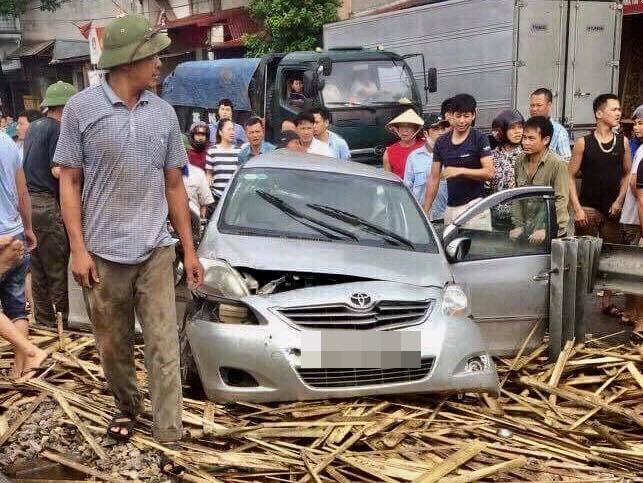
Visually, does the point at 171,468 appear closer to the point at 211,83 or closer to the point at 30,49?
the point at 211,83

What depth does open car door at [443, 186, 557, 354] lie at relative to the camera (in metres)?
5.54

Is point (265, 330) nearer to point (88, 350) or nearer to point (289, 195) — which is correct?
point (289, 195)

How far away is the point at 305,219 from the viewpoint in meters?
5.46

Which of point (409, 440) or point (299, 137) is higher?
point (299, 137)

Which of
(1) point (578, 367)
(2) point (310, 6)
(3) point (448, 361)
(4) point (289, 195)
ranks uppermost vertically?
(2) point (310, 6)

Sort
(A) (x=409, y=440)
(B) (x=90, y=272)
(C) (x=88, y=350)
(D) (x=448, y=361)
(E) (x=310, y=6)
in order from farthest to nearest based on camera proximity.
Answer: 1. (E) (x=310, y=6)
2. (C) (x=88, y=350)
3. (D) (x=448, y=361)
4. (A) (x=409, y=440)
5. (B) (x=90, y=272)

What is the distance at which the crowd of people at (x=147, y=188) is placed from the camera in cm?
392

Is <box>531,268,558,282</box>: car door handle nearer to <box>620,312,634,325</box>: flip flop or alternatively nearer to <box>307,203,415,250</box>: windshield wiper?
<box>307,203,415,250</box>: windshield wiper

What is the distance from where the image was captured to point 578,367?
5469 millimetres

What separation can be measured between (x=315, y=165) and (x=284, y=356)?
2.03m

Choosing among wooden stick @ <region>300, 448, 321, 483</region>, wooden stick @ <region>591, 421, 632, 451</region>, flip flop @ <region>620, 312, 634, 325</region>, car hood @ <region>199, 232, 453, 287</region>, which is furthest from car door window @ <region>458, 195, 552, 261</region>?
wooden stick @ <region>300, 448, 321, 483</region>

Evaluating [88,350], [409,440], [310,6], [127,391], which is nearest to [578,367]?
[409,440]

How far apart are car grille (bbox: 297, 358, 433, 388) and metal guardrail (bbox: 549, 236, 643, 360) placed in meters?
1.54

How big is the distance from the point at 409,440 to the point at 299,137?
181 inches
